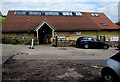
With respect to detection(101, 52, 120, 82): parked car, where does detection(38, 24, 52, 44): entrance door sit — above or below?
above

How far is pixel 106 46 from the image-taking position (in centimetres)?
2048

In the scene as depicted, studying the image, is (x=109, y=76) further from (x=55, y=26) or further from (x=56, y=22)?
(x=56, y=22)

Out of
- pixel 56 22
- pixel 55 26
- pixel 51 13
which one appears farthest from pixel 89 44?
pixel 51 13

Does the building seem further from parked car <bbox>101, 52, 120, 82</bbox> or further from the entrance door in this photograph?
parked car <bbox>101, 52, 120, 82</bbox>

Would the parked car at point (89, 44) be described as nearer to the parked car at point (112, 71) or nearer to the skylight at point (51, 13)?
the skylight at point (51, 13)

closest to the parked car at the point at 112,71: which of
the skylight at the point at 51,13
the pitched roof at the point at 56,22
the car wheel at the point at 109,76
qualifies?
the car wheel at the point at 109,76

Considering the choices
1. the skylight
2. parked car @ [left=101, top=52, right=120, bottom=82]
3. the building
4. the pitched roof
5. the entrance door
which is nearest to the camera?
parked car @ [left=101, top=52, right=120, bottom=82]

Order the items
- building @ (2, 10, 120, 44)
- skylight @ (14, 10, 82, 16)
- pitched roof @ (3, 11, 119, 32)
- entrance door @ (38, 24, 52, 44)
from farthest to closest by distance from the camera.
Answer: skylight @ (14, 10, 82, 16) < entrance door @ (38, 24, 52, 44) < pitched roof @ (3, 11, 119, 32) < building @ (2, 10, 120, 44)

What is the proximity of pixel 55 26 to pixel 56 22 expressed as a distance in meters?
1.68

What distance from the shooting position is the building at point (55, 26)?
24.9m

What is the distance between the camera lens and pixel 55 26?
2611 cm

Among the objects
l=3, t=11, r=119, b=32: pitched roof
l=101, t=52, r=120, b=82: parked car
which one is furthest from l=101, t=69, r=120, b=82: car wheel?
l=3, t=11, r=119, b=32: pitched roof

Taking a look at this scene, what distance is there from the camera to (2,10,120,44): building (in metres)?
24.9

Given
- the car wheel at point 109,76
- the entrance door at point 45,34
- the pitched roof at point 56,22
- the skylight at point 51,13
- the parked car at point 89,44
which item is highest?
the skylight at point 51,13
